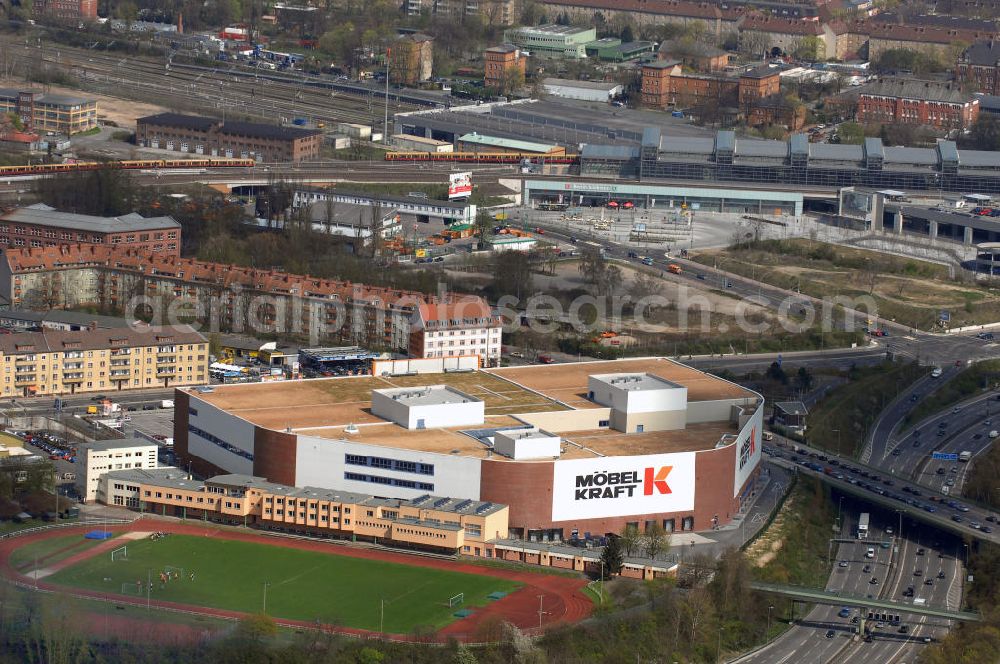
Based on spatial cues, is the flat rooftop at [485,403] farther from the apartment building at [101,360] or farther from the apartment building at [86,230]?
the apartment building at [86,230]

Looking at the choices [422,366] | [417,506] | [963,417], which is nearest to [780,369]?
[963,417]

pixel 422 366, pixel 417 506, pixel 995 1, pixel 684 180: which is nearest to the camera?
pixel 417 506

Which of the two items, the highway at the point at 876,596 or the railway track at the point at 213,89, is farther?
the railway track at the point at 213,89

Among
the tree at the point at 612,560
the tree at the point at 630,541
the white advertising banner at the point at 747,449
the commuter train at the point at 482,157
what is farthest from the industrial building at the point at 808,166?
the tree at the point at 612,560

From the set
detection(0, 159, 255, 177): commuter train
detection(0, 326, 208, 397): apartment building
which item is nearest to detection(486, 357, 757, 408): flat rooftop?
detection(0, 326, 208, 397): apartment building

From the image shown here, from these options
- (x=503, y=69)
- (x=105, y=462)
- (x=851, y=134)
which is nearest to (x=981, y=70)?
(x=851, y=134)

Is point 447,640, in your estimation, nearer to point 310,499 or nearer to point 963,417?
point 310,499

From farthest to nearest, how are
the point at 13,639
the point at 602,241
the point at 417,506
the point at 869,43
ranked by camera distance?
1. the point at 869,43
2. the point at 602,241
3. the point at 417,506
4. the point at 13,639
